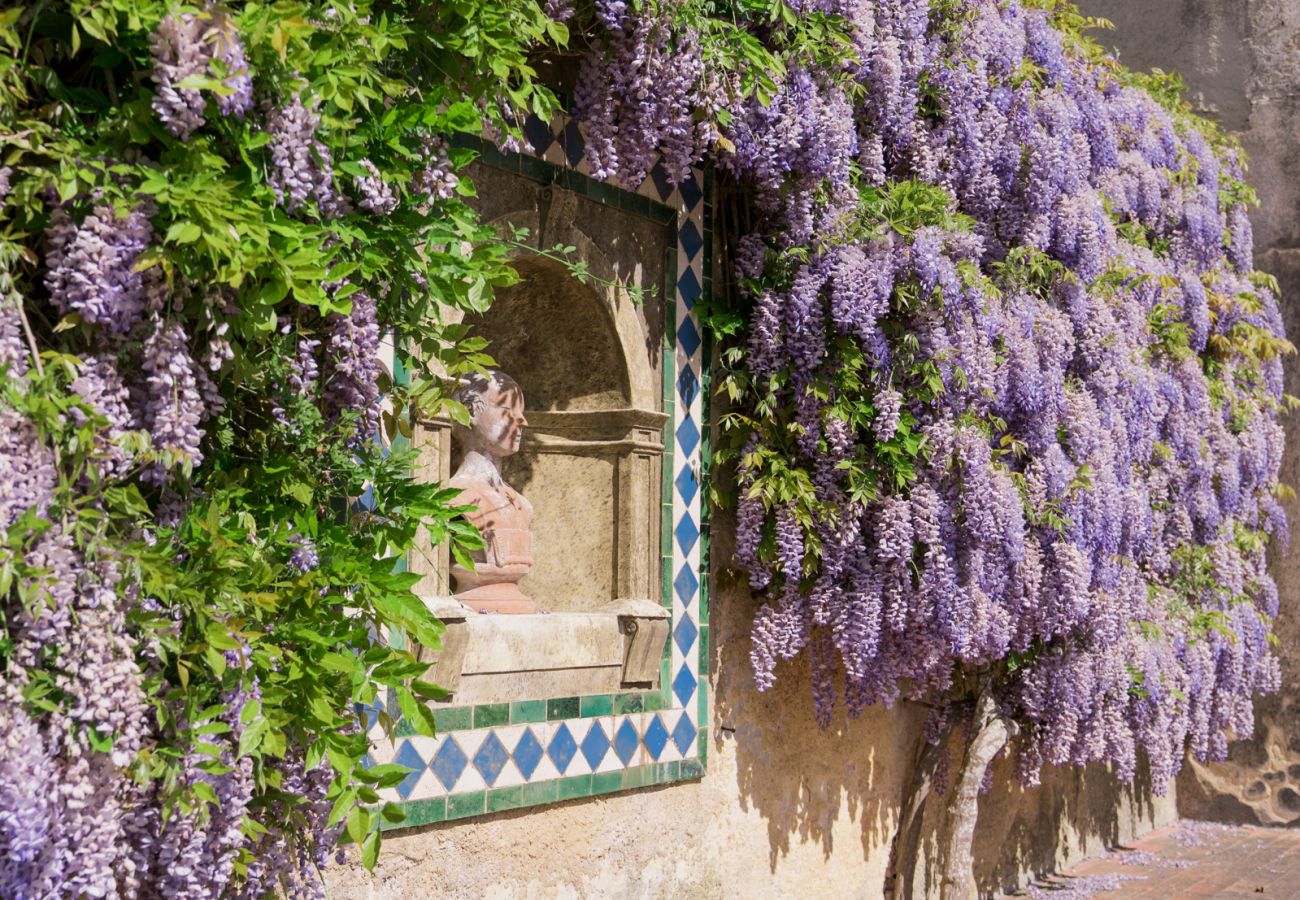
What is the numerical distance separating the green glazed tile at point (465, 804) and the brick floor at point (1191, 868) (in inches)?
170

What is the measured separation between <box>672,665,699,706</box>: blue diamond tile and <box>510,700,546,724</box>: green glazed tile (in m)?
0.73

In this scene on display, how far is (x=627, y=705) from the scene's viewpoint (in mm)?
4781

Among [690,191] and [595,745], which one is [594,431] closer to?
[690,191]

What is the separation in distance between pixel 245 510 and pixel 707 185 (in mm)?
2897

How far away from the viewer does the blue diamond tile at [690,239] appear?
520 cm

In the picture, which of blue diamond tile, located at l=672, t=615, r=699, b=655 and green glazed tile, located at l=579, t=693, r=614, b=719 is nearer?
green glazed tile, located at l=579, t=693, r=614, b=719

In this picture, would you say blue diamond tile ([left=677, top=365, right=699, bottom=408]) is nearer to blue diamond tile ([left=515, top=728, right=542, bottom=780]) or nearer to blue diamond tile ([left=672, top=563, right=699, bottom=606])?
blue diamond tile ([left=672, top=563, right=699, bottom=606])

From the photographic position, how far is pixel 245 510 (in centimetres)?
283

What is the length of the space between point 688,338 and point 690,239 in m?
0.35

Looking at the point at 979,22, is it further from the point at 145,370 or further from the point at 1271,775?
the point at 1271,775

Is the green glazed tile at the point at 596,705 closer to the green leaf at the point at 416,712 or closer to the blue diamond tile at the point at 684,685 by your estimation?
the blue diamond tile at the point at 684,685

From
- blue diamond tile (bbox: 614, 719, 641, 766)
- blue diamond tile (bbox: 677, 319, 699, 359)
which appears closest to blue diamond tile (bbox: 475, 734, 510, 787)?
blue diamond tile (bbox: 614, 719, 641, 766)

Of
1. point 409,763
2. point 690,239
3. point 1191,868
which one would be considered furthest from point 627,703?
point 1191,868

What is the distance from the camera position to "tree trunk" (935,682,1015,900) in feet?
20.9
